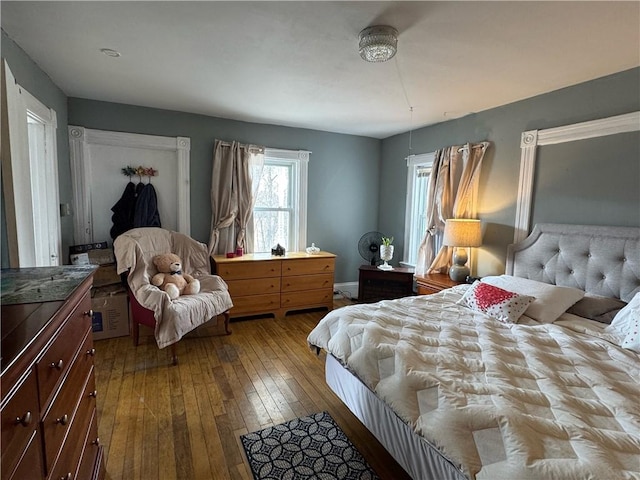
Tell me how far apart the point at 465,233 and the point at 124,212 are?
3504 mm

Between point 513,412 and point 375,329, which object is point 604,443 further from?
point 375,329

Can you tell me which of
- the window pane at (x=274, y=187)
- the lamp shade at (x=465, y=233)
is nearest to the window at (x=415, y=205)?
the lamp shade at (x=465, y=233)

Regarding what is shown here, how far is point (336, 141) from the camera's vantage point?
4508 millimetres

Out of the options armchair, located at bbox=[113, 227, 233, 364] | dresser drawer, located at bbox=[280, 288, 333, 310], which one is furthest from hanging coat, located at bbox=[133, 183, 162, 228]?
dresser drawer, located at bbox=[280, 288, 333, 310]

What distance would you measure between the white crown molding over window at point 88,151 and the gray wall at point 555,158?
9.74 feet

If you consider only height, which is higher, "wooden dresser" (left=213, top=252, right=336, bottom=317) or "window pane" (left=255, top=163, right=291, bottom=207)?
"window pane" (left=255, top=163, right=291, bottom=207)

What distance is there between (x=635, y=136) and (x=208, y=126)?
12.7ft

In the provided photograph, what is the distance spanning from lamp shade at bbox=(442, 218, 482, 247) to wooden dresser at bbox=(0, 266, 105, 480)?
2.87 meters

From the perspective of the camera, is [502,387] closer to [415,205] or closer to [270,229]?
[415,205]

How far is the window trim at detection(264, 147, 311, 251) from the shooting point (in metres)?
4.23

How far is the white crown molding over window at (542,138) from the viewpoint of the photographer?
7.45ft

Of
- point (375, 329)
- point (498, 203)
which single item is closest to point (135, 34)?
point (375, 329)

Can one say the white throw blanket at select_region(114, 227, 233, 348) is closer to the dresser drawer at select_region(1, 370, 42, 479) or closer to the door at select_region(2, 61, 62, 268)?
the door at select_region(2, 61, 62, 268)

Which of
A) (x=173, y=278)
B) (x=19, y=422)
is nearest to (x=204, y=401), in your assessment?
(x=173, y=278)
